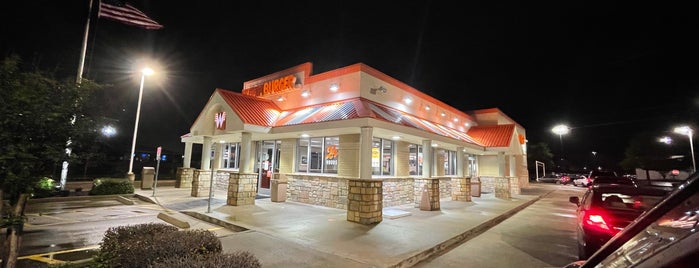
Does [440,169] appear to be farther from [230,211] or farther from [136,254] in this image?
[136,254]

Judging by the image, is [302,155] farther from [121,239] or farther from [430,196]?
[121,239]

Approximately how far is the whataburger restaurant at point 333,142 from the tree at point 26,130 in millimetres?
5129

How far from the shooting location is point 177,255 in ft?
12.6

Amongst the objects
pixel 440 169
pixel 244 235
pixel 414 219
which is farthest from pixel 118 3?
pixel 440 169

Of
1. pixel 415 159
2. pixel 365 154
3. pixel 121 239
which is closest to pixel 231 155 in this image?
pixel 415 159

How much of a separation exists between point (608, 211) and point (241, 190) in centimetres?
1113

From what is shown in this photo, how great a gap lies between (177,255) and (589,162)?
95108mm

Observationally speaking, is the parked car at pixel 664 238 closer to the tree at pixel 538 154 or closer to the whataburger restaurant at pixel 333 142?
the whataburger restaurant at pixel 333 142

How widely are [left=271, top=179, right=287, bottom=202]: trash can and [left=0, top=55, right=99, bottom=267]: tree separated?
8.78m

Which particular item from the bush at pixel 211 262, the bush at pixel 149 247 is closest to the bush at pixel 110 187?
the bush at pixel 149 247

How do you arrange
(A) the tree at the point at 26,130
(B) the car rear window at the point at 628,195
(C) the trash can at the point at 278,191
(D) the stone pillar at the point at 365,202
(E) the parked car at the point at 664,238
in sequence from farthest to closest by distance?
(C) the trash can at the point at 278,191, (D) the stone pillar at the point at 365,202, (B) the car rear window at the point at 628,195, (A) the tree at the point at 26,130, (E) the parked car at the point at 664,238

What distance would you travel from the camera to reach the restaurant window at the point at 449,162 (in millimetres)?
18950

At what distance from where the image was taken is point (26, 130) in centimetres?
444

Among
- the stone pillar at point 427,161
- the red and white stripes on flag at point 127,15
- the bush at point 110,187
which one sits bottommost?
the bush at point 110,187
